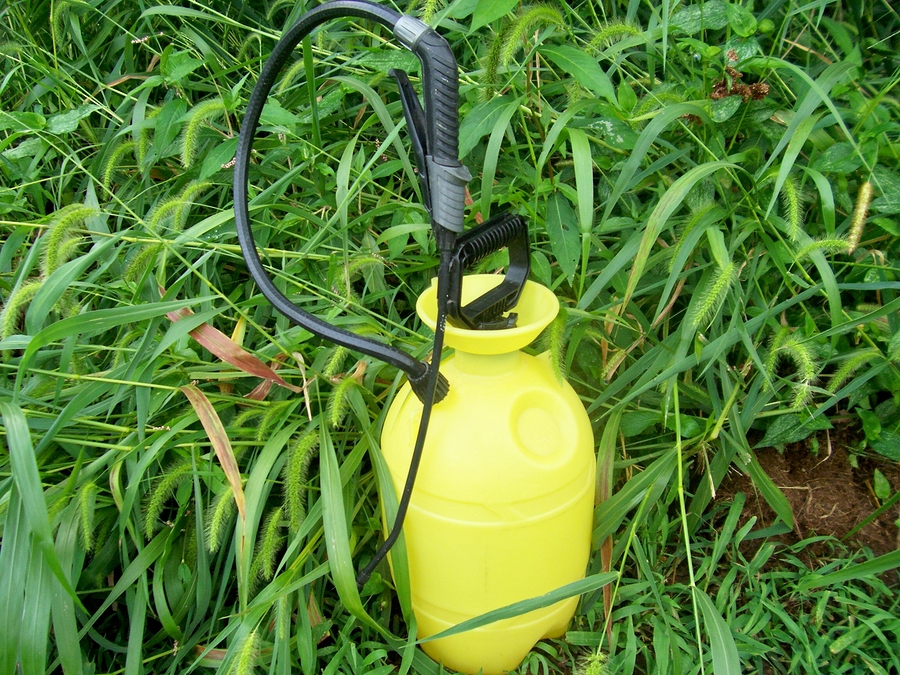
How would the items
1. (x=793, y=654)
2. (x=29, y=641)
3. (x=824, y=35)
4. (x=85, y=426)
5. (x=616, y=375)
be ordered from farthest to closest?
(x=824, y=35) < (x=616, y=375) < (x=85, y=426) < (x=793, y=654) < (x=29, y=641)

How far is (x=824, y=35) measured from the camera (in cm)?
156

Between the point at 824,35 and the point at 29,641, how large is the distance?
6.38 ft

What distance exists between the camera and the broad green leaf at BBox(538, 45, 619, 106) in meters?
1.12

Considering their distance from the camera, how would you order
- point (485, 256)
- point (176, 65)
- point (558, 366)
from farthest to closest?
1. point (176, 65)
2. point (558, 366)
3. point (485, 256)

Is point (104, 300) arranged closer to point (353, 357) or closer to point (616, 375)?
point (353, 357)

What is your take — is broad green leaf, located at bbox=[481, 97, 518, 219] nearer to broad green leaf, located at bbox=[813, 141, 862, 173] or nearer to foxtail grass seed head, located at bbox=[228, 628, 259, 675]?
broad green leaf, located at bbox=[813, 141, 862, 173]

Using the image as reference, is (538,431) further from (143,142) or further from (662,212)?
(143,142)

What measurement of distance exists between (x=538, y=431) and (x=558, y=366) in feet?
0.36

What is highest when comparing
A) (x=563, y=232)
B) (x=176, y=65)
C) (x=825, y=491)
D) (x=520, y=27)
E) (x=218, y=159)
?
(x=520, y=27)

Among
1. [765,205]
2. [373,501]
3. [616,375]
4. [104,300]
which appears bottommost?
[373,501]

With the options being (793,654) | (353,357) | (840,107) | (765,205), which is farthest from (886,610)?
(353,357)

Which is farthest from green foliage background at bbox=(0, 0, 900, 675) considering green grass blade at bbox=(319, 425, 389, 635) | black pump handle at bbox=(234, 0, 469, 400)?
black pump handle at bbox=(234, 0, 469, 400)

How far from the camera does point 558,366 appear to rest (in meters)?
1.09

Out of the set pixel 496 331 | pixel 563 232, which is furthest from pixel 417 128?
pixel 563 232
